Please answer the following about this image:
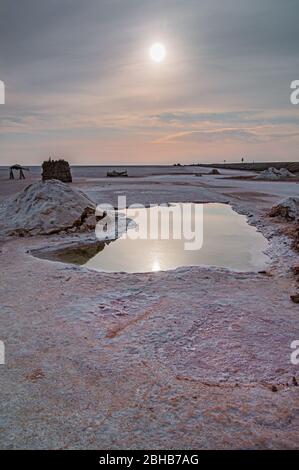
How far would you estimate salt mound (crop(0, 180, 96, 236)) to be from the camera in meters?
9.12

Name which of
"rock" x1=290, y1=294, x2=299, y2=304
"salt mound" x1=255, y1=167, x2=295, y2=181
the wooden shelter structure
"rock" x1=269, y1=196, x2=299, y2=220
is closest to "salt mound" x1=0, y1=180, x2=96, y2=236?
"rock" x1=269, y1=196, x2=299, y2=220

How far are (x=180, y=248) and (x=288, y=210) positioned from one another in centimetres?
475

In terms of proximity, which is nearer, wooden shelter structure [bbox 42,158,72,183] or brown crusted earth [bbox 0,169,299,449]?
brown crusted earth [bbox 0,169,299,449]

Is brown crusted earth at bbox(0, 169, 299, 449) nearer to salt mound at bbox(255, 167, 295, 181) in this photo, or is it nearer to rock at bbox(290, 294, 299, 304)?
rock at bbox(290, 294, 299, 304)

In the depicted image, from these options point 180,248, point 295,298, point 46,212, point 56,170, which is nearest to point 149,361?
point 295,298

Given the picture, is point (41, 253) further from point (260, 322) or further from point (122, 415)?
point (122, 415)

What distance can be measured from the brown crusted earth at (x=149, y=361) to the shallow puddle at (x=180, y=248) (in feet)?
2.85

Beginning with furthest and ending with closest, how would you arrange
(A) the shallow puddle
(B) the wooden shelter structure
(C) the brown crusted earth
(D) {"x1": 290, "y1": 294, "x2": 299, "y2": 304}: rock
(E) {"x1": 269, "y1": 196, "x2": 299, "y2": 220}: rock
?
1. (B) the wooden shelter structure
2. (E) {"x1": 269, "y1": 196, "x2": 299, "y2": 220}: rock
3. (A) the shallow puddle
4. (D) {"x1": 290, "y1": 294, "x2": 299, "y2": 304}: rock
5. (C) the brown crusted earth

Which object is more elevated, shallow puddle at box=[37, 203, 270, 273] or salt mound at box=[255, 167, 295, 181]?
salt mound at box=[255, 167, 295, 181]

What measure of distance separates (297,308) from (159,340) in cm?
173

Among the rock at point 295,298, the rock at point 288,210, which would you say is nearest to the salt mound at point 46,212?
the rock at point 288,210

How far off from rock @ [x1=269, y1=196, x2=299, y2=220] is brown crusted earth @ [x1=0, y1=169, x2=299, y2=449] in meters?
5.73

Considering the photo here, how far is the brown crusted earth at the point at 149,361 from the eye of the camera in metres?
2.38
